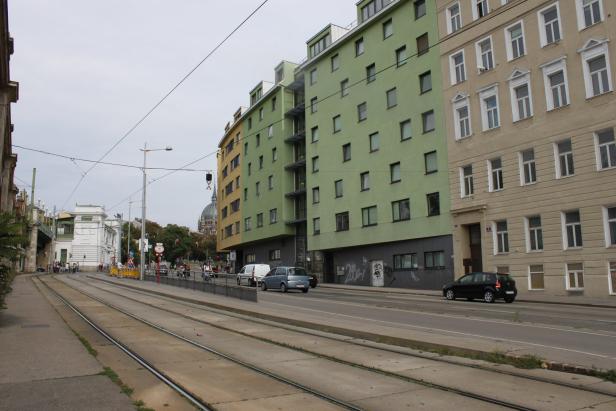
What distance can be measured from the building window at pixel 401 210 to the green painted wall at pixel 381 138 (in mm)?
316

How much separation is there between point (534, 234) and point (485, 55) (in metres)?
11.1

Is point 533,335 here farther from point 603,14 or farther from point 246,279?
point 246,279

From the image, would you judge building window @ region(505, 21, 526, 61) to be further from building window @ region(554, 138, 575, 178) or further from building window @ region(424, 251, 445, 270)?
building window @ region(424, 251, 445, 270)

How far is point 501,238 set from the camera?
29344 millimetres

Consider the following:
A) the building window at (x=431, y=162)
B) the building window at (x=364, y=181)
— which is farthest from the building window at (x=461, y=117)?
the building window at (x=364, y=181)

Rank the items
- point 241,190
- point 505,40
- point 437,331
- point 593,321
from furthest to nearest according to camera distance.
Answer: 1. point 241,190
2. point 505,40
3. point 593,321
4. point 437,331

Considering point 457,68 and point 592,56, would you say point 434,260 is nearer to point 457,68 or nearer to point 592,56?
point 457,68

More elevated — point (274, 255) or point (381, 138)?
point (381, 138)

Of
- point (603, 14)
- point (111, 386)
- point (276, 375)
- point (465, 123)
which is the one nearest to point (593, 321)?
point (276, 375)

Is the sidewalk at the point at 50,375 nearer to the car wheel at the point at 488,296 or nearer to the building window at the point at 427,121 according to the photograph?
the car wheel at the point at 488,296

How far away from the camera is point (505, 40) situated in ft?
96.8

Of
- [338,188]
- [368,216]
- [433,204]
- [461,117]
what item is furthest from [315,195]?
[461,117]

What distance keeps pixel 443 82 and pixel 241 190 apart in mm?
34214

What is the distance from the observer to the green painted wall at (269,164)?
5291 centimetres
